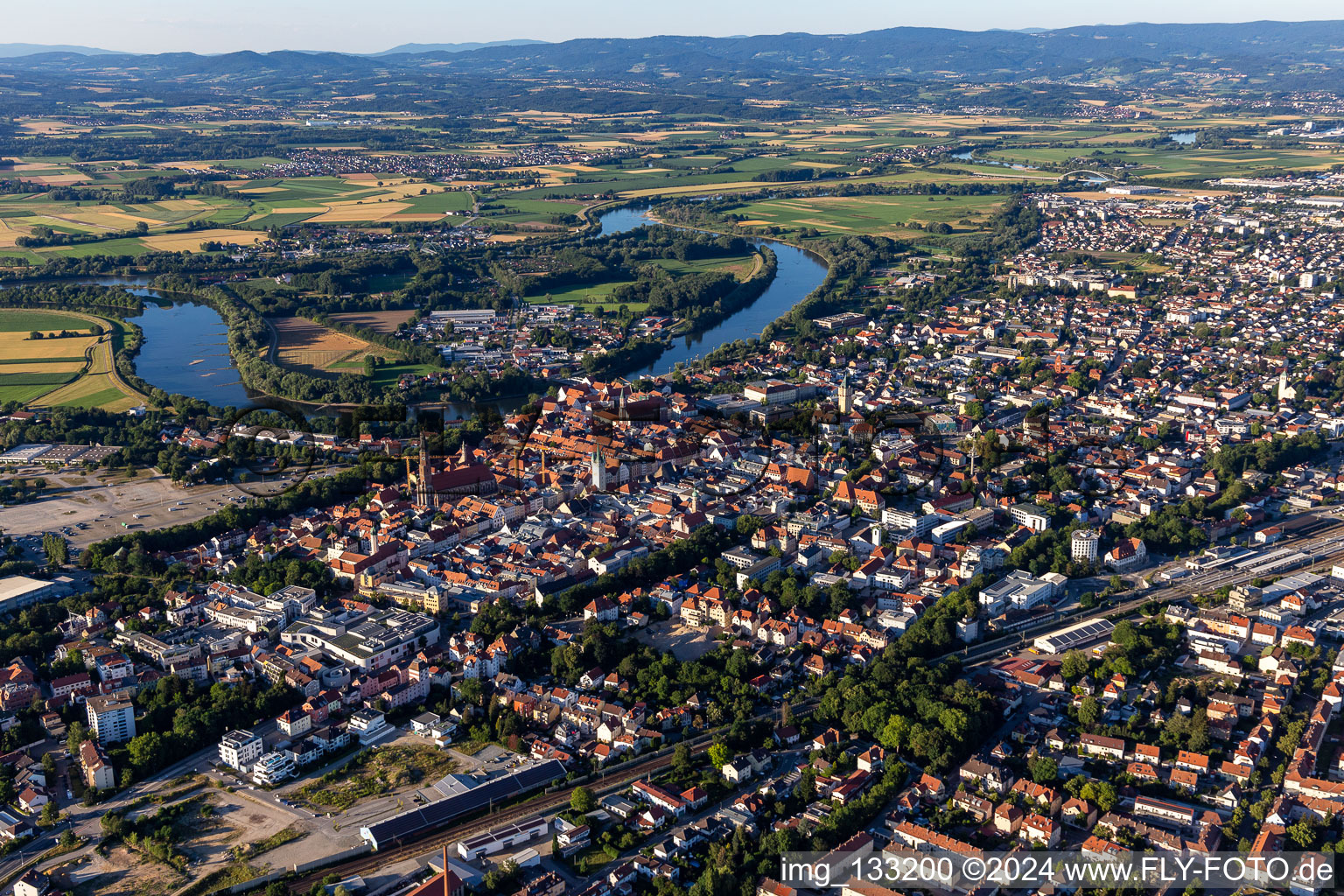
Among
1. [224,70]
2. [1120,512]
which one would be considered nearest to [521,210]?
[1120,512]

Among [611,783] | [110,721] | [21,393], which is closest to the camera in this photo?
[611,783]

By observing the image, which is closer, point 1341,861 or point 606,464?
point 1341,861

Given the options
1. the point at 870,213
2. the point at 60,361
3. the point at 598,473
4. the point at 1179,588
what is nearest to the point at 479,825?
the point at 598,473

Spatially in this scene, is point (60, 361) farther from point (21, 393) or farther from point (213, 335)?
point (213, 335)

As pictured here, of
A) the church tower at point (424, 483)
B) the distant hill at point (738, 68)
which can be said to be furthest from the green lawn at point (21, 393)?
the distant hill at point (738, 68)

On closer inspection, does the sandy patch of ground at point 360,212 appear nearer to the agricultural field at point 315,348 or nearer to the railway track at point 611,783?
the agricultural field at point 315,348

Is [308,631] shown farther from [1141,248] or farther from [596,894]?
[1141,248]
